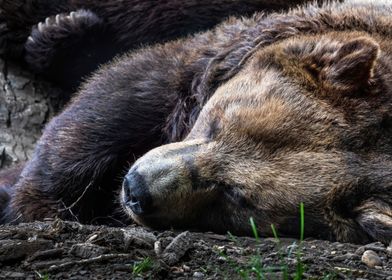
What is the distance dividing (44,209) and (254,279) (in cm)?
242

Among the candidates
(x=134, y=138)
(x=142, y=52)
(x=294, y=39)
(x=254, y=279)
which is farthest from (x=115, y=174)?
(x=254, y=279)

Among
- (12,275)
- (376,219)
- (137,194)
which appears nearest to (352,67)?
(376,219)

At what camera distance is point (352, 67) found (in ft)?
16.1

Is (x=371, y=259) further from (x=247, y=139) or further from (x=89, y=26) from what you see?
(x=89, y=26)

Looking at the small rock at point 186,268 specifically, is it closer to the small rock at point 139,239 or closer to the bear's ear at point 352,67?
the small rock at point 139,239

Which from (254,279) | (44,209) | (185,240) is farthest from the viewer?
(44,209)

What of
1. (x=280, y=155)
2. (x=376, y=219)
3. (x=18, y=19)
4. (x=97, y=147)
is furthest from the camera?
(x=18, y=19)

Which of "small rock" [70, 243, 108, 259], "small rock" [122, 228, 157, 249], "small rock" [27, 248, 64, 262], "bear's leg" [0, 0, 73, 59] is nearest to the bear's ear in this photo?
"small rock" [122, 228, 157, 249]

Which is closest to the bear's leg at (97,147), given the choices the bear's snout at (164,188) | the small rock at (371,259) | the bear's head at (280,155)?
the bear's head at (280,155)

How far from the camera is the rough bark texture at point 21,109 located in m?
7.27

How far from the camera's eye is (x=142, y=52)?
6312 mm

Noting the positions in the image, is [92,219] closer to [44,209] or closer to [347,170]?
[44,209]

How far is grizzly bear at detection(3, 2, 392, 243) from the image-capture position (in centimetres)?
469

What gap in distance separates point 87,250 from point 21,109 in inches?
146
